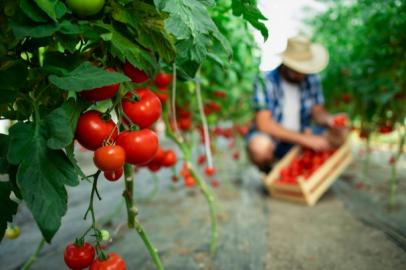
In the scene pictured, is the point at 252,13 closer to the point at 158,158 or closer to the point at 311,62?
the point at 158,158

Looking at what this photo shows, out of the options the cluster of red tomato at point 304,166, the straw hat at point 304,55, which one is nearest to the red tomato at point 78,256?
the cluster of red tomato at point 304,166

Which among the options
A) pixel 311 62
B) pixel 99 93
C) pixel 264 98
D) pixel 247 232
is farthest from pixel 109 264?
pixel 311 62

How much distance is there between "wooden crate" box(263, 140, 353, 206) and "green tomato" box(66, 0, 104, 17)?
1.66 meters

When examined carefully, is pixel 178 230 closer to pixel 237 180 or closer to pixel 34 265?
pixel 34 265

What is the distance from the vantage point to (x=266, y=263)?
1.13 m

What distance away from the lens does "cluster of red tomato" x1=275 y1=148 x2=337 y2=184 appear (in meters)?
2.07

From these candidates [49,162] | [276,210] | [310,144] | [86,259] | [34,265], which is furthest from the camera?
[310,144]

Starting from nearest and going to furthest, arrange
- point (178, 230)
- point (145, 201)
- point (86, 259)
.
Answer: point (86, 259), point (178, 230), point (145, 201)

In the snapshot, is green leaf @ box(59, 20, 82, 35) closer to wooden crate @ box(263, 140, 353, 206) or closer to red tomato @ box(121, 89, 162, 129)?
red tomato @ box(121, 89, 162, 129)

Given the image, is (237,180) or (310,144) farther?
(237,180)

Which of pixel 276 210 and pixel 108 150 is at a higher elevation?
pixel 108 150

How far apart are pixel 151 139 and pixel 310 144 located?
196 centimetres

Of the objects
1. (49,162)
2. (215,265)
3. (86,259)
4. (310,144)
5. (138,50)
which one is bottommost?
(310,144)

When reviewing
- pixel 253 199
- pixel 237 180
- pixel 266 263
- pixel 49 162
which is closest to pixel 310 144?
pixel 253 199
